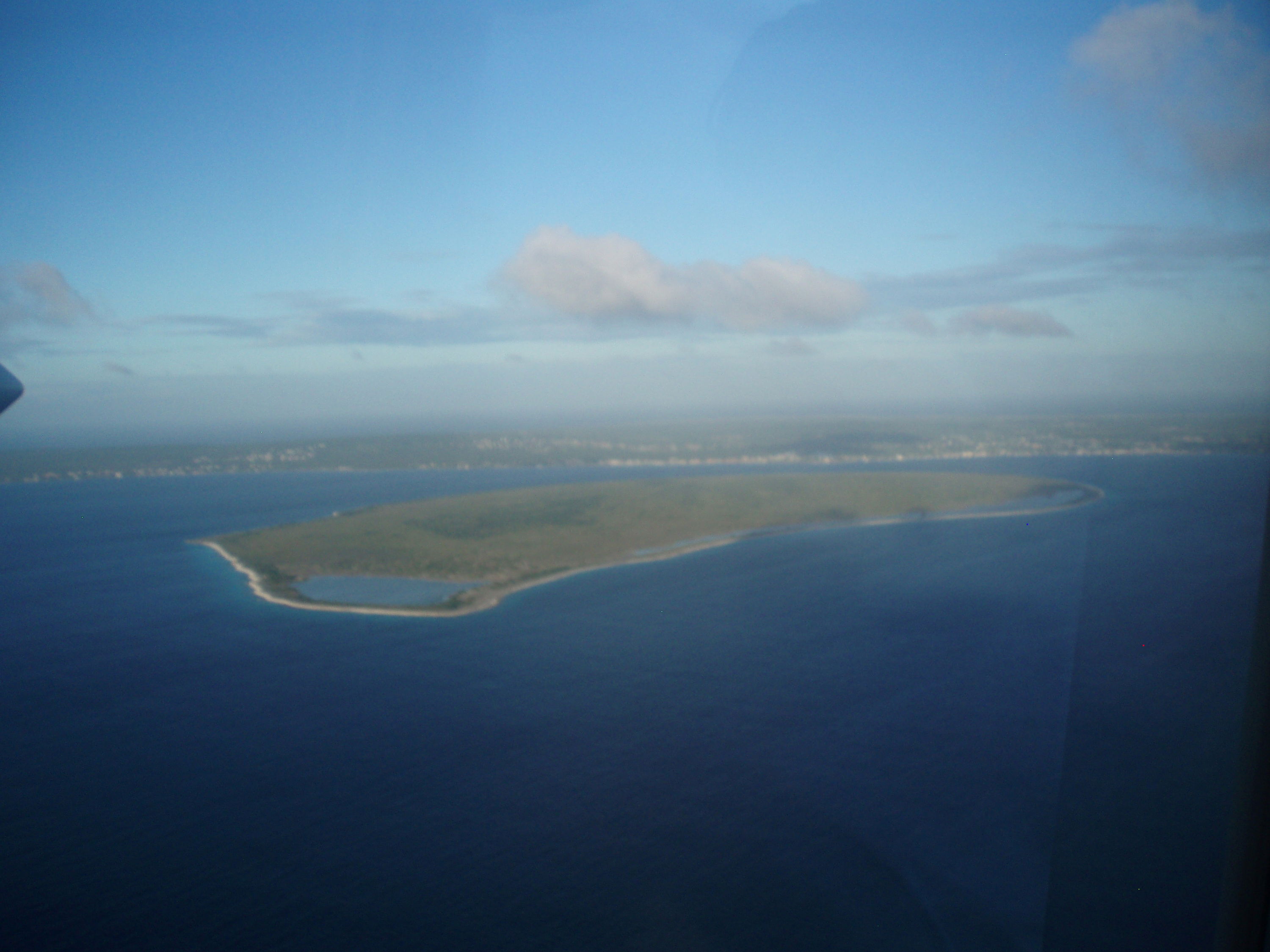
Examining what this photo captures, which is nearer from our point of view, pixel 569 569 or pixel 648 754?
pixel 648 754

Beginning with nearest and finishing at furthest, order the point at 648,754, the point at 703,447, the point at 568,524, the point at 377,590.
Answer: the point at 648,754, the point at 377,590, the point at 568,524, the point at 703,447

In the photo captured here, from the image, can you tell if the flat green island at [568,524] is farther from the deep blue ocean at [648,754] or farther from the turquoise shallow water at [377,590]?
the deep blue ocean at [648,754]

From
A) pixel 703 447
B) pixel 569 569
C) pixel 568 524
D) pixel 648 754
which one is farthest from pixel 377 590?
pixel 703 447

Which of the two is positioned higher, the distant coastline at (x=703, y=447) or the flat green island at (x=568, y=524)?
the distant coastline at (x=703, y=447)

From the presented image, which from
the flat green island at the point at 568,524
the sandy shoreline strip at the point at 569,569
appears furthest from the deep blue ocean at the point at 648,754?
the flat green island at the point at 568,524

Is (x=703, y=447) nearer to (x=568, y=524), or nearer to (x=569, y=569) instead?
(x=568, y=524)

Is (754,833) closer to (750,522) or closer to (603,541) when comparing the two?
(603,541)

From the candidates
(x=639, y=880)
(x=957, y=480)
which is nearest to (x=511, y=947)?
(x=639, y=880)
